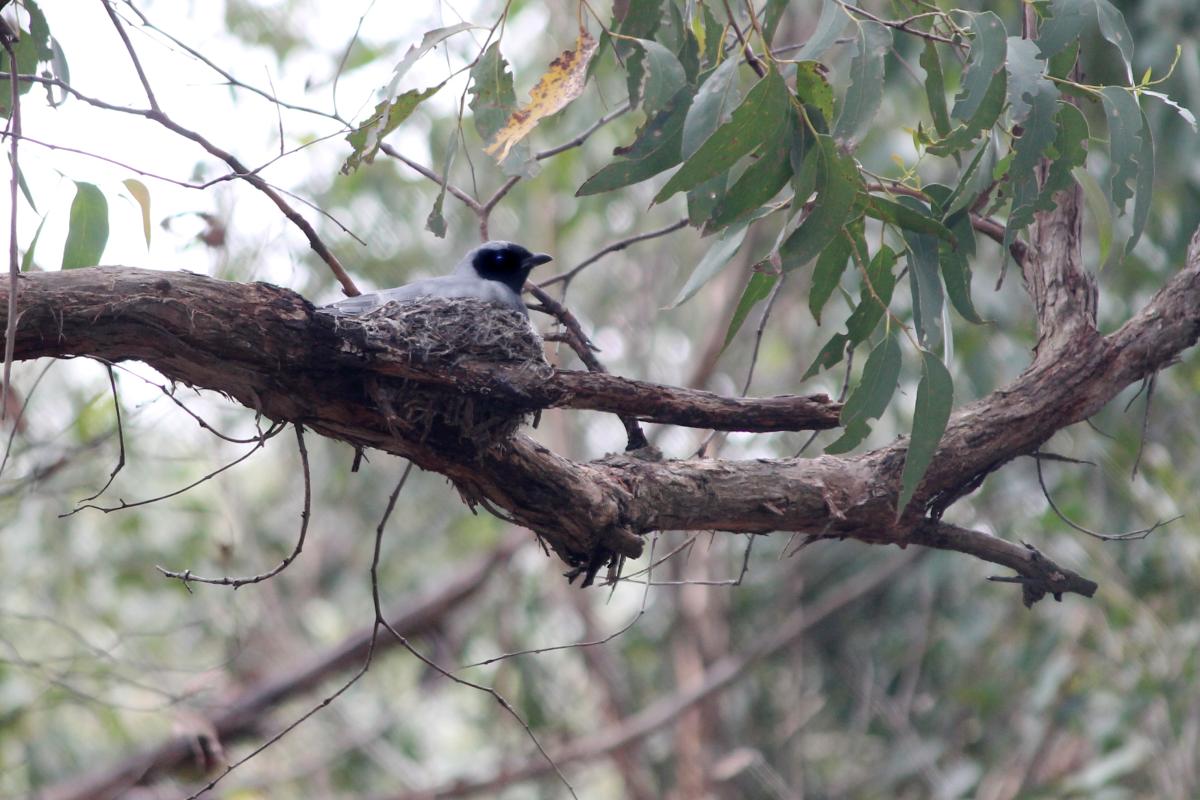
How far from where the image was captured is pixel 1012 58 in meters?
2.37

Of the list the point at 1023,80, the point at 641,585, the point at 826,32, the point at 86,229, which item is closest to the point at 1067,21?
the point at 1023,80

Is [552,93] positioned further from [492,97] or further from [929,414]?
[929,414]

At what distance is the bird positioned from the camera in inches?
108

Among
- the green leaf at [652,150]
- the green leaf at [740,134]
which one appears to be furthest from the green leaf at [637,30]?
the green leaf at [740,134]

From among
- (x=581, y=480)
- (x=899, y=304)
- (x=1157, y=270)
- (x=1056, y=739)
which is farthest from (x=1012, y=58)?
(x=1056, y=739)

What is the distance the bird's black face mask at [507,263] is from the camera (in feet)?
13.1

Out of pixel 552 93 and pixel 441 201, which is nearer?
pixel 552 93

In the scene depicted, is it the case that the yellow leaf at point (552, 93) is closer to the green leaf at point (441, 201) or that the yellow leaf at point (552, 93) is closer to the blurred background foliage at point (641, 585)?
the green leaf at point (441, 201)

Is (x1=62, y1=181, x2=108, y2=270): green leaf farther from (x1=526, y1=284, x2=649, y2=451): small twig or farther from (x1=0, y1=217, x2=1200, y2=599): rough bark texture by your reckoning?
(x1=526, y1=284, x2=649, y2=451): small twig

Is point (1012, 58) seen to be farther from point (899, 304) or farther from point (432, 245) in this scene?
point (432, 245)

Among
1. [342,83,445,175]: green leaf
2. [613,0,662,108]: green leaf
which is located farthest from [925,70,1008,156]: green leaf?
[342,83,445,175]: green leaf

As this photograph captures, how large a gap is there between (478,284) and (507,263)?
0.77 metres

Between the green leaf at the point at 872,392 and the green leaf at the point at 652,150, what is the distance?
0.63m

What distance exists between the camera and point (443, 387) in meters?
2.27
